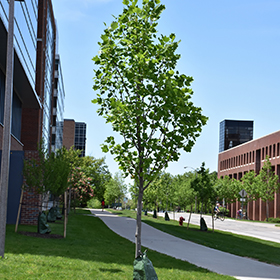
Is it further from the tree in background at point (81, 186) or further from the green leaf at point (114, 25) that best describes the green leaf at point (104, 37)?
the tree in background at point (81, 186)

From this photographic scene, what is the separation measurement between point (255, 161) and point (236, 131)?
7688 centimetres

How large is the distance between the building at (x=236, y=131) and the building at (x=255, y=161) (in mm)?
53065

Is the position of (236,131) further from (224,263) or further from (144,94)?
(144,94)

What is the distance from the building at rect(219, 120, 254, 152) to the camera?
15275 centimetres

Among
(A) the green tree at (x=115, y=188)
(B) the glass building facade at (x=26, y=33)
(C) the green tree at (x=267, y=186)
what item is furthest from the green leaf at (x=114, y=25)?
(A) the green tree at (x=115, y=188)

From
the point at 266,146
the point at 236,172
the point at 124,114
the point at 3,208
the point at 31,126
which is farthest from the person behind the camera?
the point at 236,172

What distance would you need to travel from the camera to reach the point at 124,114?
8.80m

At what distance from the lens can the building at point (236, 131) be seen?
153 meters

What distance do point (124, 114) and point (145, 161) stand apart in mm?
1027

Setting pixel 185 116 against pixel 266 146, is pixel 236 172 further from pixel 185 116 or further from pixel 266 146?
pixel 185 116

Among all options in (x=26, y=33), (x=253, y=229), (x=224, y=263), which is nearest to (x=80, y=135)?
(x=253, y=229)

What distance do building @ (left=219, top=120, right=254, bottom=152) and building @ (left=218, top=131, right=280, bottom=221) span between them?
53.1m

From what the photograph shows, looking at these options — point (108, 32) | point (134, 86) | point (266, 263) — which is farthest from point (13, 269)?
point (266, 263)

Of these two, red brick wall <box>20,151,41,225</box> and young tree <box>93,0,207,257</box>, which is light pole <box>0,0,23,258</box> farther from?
red brick wall <box>20,151,41,225</box>
